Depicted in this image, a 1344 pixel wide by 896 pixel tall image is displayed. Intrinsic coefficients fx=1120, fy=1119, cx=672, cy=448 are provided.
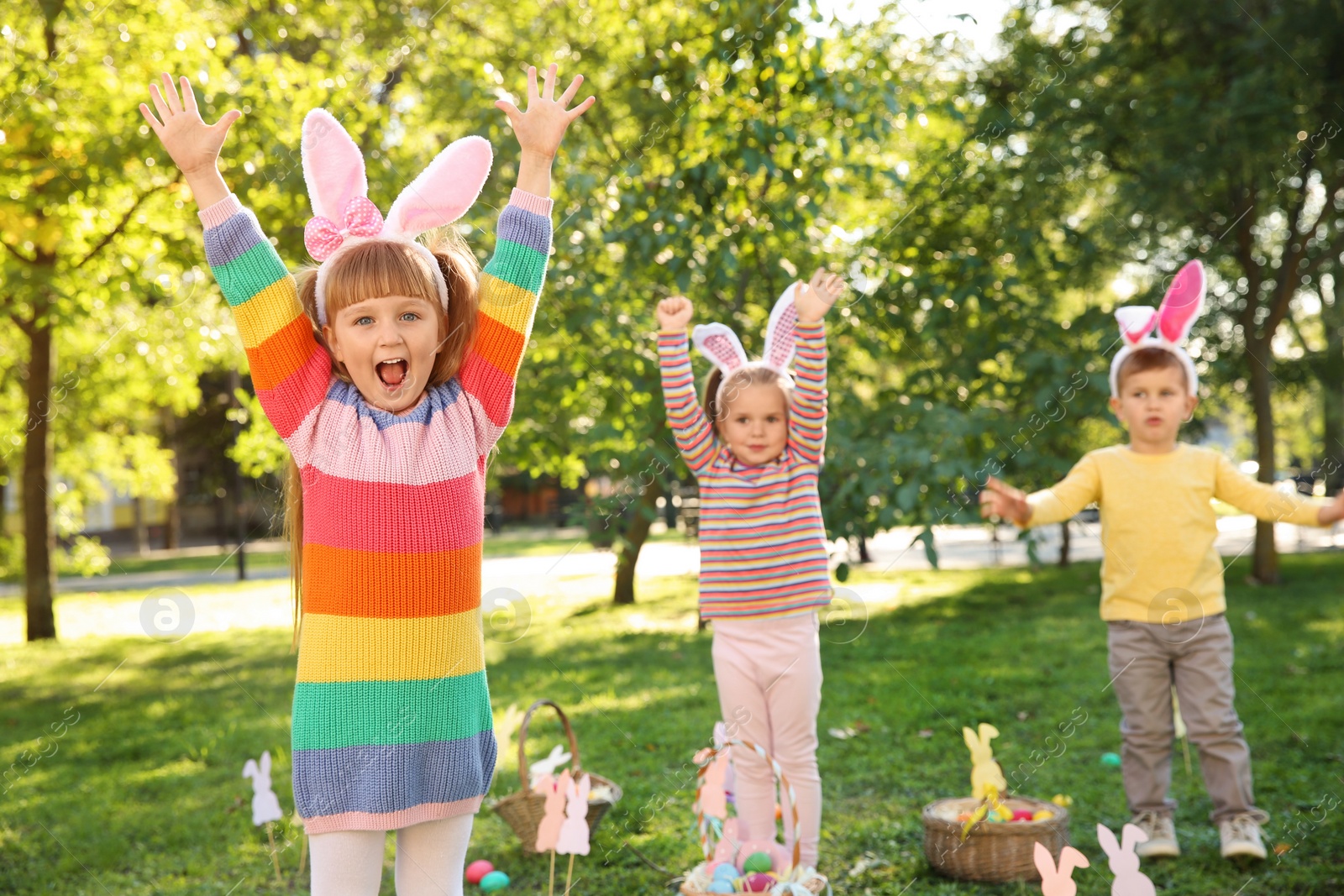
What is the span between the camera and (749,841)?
316cm

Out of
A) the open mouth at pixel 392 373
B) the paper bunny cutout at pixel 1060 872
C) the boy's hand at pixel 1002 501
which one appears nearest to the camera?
the open mouth at pixel 392 373

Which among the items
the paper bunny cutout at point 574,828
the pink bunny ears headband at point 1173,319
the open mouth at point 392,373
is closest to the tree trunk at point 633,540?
the pink bunny ears headband at point 1173,319

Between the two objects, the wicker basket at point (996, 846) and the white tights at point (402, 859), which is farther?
the wicker basket at point (996, 846)

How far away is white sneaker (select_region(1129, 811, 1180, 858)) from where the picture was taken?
3.46 m

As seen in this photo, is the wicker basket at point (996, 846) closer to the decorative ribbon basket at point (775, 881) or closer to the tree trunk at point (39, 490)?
the decorative ribbon basket at point (775, 881)

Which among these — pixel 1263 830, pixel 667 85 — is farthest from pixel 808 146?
pixel 1263 830

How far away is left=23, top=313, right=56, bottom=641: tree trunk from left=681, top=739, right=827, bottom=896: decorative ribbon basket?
7.23 metres

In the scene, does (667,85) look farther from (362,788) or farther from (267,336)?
(362,788)

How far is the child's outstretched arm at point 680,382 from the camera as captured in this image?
3152 millimetres

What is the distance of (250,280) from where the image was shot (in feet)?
6.73

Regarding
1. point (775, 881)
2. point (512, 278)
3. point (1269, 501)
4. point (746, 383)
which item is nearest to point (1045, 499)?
point (1269, 501)

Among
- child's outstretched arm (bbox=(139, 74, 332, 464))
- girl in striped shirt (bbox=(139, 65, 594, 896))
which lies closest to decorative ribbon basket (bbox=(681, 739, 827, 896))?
girl in striped shirt (bbox=(139, 65, 594, 896))

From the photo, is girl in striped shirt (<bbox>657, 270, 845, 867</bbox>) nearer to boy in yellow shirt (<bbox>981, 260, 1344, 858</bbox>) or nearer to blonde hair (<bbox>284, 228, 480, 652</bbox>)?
boy in yellow shirt (<bbox>981, 260, 1344, 858</bbox>)

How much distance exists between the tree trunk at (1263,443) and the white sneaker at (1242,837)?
23.6ft
